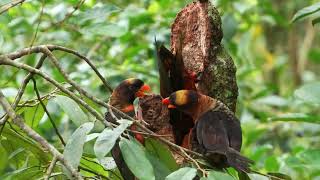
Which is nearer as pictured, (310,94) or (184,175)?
(184,175)

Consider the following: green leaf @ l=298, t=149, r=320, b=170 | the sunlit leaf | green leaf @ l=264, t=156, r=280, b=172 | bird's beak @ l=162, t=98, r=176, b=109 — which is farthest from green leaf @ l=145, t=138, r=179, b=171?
green leaf @ l=264, t=156, r=280, b=172

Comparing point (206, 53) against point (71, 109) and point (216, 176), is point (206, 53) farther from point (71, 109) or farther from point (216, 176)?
point (216, 176)

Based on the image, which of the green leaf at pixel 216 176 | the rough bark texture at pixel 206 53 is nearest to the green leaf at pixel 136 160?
the green leaf at pixel 216 176

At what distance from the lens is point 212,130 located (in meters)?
2.44

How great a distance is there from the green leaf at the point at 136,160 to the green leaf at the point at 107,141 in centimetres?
6

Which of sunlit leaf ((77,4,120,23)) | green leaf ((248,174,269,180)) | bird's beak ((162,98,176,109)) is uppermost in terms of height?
sunlit leaf ((77,4,120,23))

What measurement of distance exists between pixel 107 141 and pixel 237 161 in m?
0.51

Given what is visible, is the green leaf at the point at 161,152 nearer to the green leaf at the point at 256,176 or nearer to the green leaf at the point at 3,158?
the green leaf at the point at 256,176

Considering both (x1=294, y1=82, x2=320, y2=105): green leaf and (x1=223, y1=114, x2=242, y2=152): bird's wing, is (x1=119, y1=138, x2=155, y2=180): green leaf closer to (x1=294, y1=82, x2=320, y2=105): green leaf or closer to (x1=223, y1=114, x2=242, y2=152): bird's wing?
(x1=223, y1=114, x2=242, y2=152): bird's wing

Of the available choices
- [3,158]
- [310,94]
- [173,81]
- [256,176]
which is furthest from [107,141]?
[310,94]

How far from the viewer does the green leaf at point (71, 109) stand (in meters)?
2.32

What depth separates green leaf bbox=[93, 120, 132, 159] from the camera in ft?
6.49

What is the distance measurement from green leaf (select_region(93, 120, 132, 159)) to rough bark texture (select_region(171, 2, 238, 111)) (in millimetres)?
847

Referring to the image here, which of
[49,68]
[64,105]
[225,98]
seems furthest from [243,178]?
[49,68]
